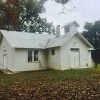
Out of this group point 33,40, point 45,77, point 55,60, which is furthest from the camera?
point 33,40

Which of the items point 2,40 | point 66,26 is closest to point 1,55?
point 2,40

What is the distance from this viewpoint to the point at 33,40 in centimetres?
3291

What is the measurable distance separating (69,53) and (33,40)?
5098 mm

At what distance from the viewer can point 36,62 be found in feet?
104

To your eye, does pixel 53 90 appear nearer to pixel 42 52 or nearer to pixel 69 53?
pixel 69 53

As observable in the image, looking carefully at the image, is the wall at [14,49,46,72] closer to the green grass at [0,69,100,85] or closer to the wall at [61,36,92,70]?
the wall at [61,36,92,70]

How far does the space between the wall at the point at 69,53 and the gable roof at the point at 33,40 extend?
0.61m

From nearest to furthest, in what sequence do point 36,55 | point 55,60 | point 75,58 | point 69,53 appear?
point 69,53 < point 55,60 < point 75,58 < point 36,55

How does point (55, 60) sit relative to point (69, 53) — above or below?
below

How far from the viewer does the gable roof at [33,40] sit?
30.3 meters

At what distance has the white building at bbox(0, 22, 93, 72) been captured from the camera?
30.1m

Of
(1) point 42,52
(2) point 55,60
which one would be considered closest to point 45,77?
(2) point 55,60

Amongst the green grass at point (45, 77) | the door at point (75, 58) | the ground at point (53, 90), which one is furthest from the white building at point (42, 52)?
the ground at point (53, 90)

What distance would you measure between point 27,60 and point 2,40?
5310mm
